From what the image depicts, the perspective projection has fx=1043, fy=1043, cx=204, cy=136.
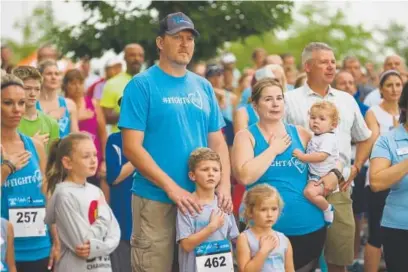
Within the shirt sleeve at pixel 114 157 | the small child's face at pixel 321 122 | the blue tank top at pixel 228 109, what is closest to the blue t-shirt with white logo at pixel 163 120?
the small child's face at pixel 321 122

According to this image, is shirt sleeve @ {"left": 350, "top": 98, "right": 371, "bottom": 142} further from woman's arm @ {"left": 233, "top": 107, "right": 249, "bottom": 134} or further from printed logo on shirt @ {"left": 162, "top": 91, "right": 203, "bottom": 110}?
printed logo on shirt @ {"left": 162, "top": 91, "right": 203, "bottom": 110}

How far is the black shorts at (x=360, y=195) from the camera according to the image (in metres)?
11.7

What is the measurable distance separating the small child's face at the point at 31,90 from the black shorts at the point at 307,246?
2729mm

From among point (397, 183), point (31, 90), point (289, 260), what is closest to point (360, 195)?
point (397, 183)

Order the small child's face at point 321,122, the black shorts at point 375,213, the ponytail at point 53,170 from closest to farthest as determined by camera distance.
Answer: the ponytail at point 53,170
the small child's face at point 321,122
the black shorts at point 375,213

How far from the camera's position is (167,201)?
6969 mm

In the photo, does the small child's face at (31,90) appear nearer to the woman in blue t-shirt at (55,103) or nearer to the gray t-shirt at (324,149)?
the woman in blue t-shirt at (55,103)

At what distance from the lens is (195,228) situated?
7004 mm

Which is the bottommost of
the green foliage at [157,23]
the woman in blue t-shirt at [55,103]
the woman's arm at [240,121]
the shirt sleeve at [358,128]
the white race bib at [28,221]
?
the white race bib at [28,221]

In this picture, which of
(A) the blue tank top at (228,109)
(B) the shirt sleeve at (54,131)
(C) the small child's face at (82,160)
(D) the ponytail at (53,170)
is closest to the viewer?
(C) the small child's face at (82,160)

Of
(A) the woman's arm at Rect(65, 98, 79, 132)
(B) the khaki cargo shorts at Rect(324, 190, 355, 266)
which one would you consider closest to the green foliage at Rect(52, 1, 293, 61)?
(A) the woman's arm at Rect(65, 98, 79, 132)

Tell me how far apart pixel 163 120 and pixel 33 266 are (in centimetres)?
162

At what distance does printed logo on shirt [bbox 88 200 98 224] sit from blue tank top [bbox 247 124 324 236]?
3.91 ft

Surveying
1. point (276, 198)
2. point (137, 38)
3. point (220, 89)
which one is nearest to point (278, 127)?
point (276, 198)
